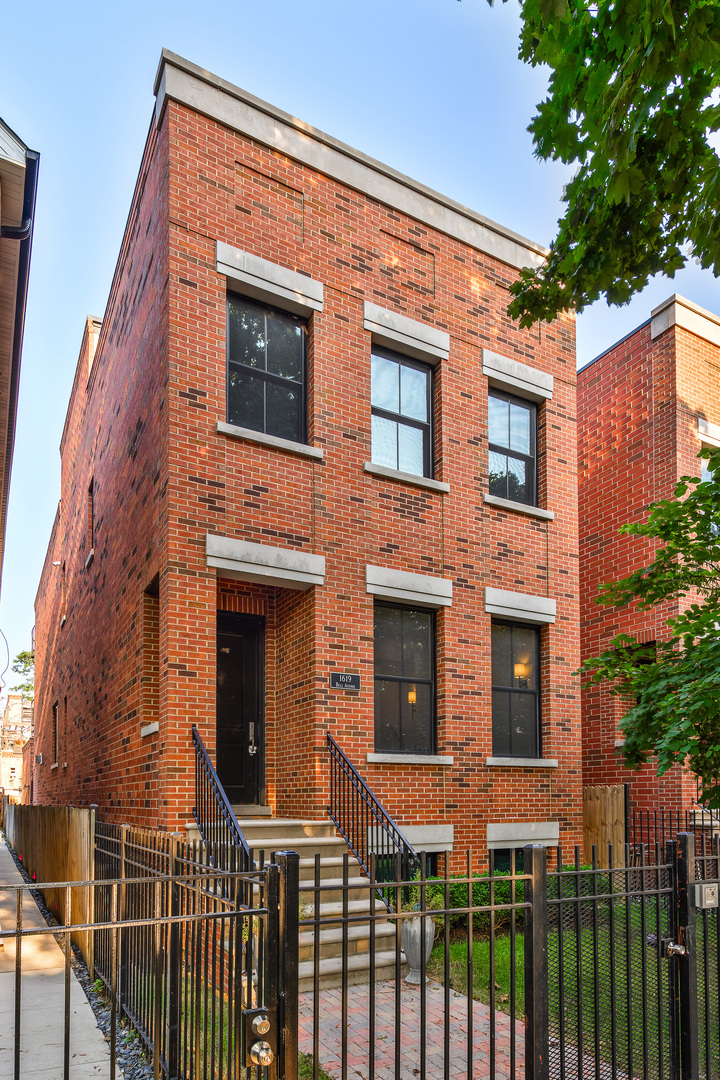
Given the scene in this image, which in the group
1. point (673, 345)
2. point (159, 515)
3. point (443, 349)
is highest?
A: point (673, 345)

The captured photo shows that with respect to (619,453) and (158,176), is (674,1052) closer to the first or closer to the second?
(158,176)

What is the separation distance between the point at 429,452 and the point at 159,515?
3.99 meters

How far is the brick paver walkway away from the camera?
5551 millimetres

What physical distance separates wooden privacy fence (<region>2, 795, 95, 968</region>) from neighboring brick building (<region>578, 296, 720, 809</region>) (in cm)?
852

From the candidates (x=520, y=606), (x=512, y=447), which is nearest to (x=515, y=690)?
(x=520, y=606)

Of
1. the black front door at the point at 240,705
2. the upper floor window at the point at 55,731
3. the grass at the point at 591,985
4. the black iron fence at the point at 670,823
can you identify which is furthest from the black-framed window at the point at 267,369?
the upper floor window at the point at 55,731

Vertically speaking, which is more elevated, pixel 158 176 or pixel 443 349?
pixel 158 176

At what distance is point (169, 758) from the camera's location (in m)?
8.48

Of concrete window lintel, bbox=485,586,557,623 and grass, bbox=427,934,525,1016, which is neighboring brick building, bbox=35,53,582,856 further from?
grass, bbox=427,934,525,1016

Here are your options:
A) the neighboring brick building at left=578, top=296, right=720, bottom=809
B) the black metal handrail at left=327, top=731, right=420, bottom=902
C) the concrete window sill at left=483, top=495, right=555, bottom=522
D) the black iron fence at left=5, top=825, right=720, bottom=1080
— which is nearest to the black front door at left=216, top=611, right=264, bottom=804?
the black metal handrail at left=327, top=731, right=420, bottom=902

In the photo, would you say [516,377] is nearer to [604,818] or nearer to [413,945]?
[604,818]

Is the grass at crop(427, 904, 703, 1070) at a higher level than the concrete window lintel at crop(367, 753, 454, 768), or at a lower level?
lower

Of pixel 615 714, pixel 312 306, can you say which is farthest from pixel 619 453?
pixel 312 306

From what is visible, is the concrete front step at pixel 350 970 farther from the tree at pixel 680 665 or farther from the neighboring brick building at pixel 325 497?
the tree at pixel 680 665
